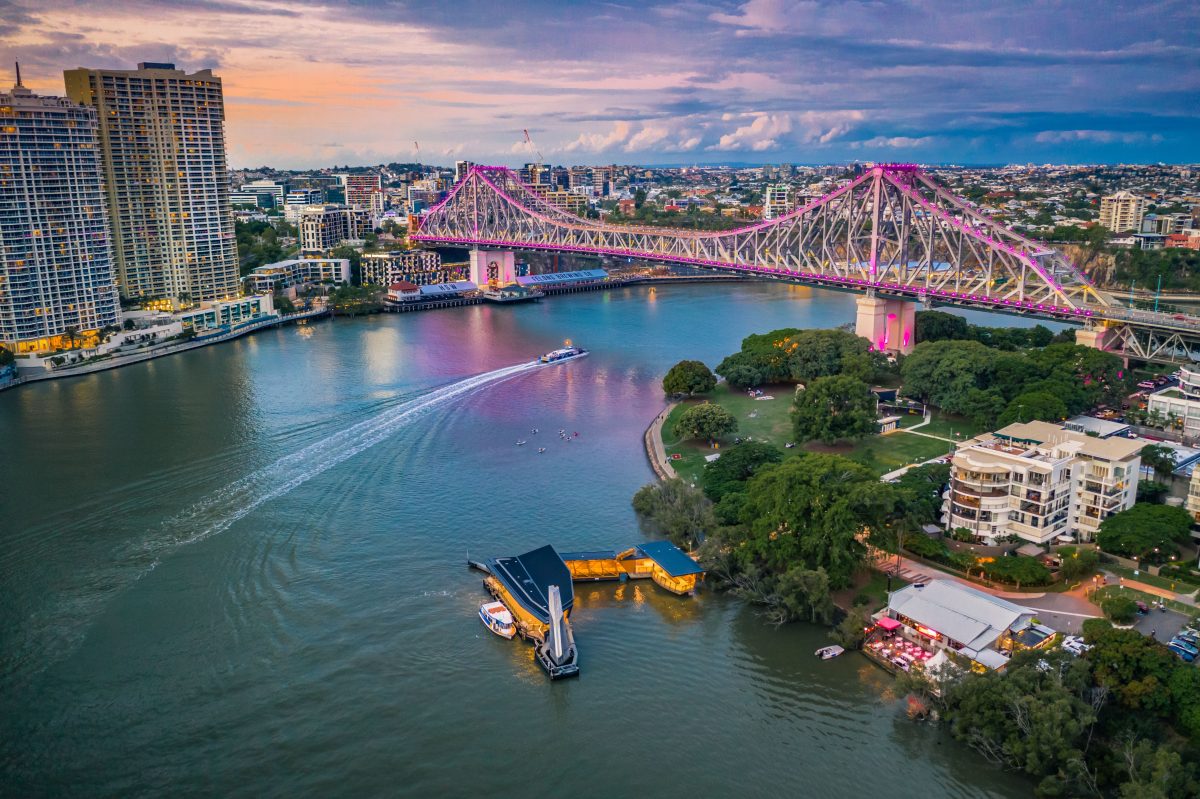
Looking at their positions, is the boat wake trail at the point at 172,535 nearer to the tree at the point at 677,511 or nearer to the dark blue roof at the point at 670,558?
the tree at the point at 677,511

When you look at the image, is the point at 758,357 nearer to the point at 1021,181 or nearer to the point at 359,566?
the point at 359,566

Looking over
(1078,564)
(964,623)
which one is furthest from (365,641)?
(1078,564)

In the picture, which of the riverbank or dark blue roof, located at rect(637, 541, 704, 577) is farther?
the riverbank

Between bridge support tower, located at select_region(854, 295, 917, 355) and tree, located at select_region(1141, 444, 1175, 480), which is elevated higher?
bridge support tower, located at select_region(854, 295, 917, 355)

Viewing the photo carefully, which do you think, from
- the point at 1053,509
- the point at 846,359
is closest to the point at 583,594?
the point at 1053,509

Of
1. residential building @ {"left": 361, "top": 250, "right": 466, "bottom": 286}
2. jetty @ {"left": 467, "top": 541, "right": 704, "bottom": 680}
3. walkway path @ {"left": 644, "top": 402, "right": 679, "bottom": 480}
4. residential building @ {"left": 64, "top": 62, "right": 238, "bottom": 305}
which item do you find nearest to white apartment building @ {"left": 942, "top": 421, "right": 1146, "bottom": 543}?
jetty @ {"left": 467, "top": 541, "right": 704, "bottom": 680}

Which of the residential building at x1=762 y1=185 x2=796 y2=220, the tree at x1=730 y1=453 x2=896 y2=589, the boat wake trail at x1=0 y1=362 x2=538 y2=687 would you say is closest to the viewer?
the boat wake trail at x1=0 y1=362 x2=538 y2=687

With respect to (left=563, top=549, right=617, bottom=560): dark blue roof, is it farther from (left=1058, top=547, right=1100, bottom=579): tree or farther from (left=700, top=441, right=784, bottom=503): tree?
(left=1058, top=547, right=1100, bottom=579): tree
